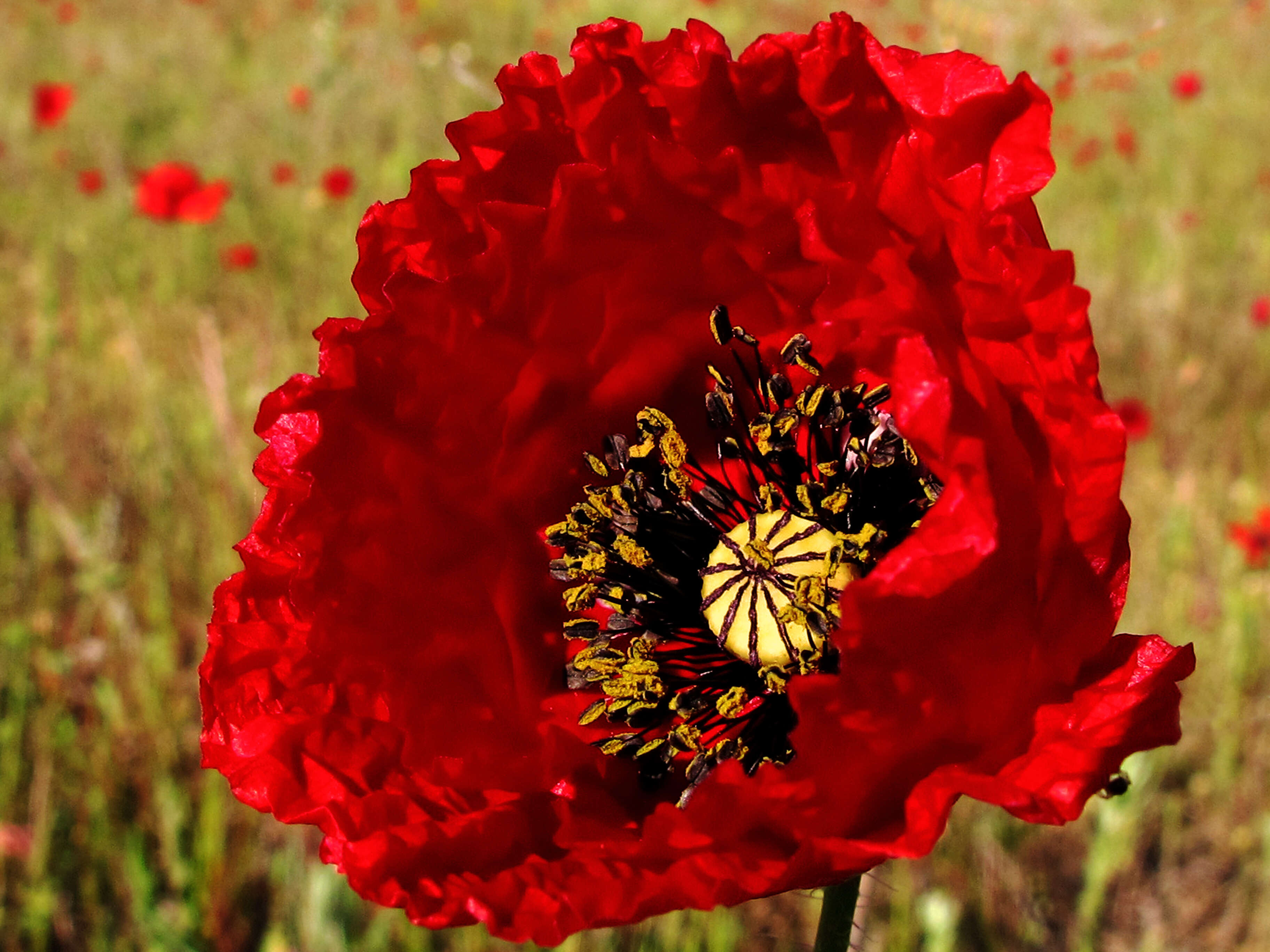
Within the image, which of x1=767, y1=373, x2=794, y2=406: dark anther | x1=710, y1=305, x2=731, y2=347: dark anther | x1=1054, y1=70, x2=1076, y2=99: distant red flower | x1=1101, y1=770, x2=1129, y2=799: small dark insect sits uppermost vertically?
x1=1054, y1=70, x2=1076, y2=99: distant red flower

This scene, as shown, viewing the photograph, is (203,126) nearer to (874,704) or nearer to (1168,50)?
(1168,50)

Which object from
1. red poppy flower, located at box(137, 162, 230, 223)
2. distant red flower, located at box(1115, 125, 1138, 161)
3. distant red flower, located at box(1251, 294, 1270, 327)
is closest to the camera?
distant red flower, located at box(1251, 294, 1270, 327)

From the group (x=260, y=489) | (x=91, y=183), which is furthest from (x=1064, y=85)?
(x=91, y=183)

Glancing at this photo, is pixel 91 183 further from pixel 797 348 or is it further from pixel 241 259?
pixel 797 348

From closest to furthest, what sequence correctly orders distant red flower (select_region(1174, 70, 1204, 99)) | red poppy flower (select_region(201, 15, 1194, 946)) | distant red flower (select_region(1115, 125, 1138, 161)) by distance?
red poppy flower (select_region(201, 15, 1194, 946)) < distant red flower (select_region(1174, 70, 1204, 99)) < distant red flower (select_region(1115, 125, 1138, 161))

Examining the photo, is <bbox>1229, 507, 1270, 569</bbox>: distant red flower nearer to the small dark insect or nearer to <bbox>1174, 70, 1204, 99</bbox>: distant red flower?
the small dark insect

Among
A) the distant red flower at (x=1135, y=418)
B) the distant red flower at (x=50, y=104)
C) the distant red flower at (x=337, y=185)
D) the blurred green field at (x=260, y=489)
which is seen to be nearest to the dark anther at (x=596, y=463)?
the blurred green field at (x=260, y=489)

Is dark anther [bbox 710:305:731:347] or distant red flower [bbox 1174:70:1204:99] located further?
distant red flower [bbox 1174:70:1204:99]

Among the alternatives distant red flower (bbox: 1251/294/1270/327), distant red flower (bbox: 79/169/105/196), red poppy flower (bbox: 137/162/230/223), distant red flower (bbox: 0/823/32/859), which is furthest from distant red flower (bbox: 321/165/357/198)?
distant red flower (bbox: 1251/294/1270/327)
